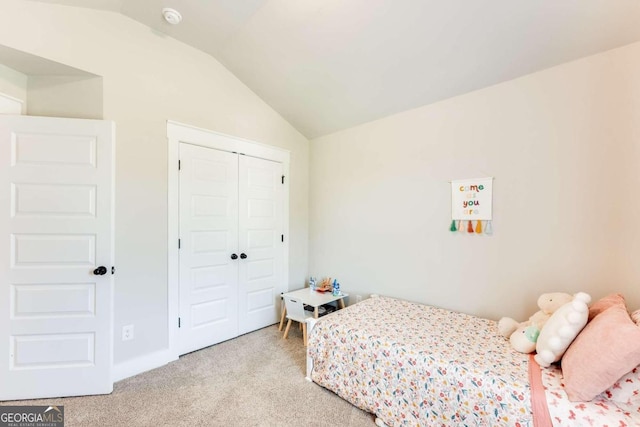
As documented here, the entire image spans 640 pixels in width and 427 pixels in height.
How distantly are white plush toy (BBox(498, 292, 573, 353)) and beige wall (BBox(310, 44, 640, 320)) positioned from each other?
257 millimetres

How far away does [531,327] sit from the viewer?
5.33 ft

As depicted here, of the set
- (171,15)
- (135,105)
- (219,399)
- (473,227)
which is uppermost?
(171,15)

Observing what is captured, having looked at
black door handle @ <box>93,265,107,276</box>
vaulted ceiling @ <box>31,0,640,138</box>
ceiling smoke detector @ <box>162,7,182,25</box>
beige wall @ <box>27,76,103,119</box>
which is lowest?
black door handle @ <box>93,265,107,276</box>

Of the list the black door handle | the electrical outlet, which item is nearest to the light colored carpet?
the electrical outlet

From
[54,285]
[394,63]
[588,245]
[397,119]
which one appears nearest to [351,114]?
[397,119]

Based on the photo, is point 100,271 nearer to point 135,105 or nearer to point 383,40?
point 135,105

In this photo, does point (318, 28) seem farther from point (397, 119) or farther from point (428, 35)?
point (397, 119)

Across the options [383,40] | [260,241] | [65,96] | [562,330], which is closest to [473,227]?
[562,330]

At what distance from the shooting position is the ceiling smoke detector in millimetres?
2152

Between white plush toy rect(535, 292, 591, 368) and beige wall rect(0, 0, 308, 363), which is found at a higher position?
beige wall rect(0, 0, 308, 363)

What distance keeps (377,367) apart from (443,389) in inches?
16.4

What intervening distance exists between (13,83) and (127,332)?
6.98 ft

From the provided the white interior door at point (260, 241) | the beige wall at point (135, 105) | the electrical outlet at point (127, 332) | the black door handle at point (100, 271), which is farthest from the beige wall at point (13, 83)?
the electrical outlet at point (127, 332)

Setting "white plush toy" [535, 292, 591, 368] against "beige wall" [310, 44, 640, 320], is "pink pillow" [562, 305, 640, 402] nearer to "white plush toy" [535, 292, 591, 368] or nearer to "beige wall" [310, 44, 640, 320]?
"white plush toy" [535, 292, 591, 368]
